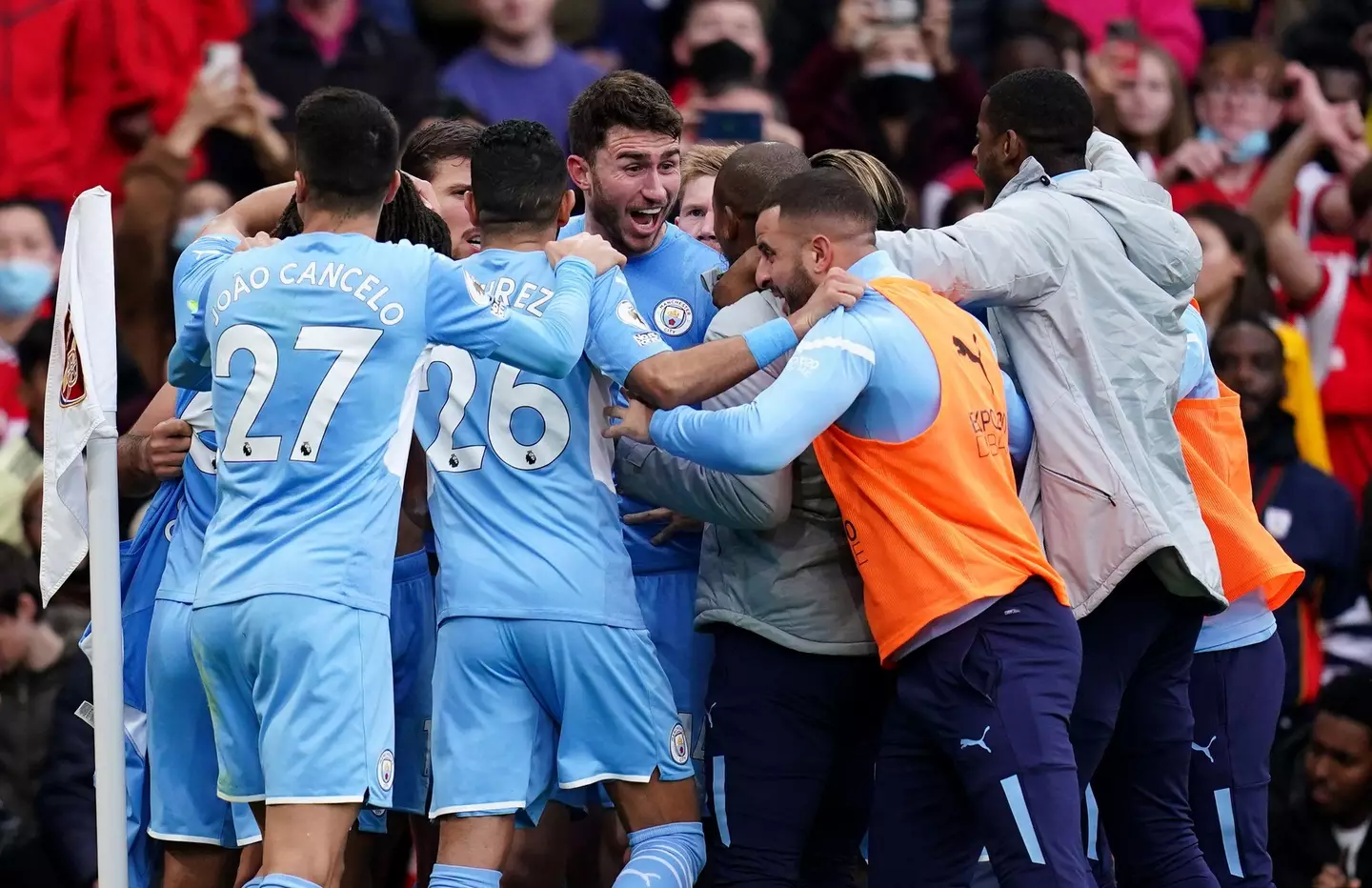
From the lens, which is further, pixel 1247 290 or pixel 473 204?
pixel 1247 290

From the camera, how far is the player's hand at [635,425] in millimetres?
5664

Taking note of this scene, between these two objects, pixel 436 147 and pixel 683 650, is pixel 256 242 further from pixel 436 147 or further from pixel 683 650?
pixel 683 650

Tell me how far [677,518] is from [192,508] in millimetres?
1473

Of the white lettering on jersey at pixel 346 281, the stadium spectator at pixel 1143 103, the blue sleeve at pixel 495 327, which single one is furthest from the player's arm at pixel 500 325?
the stadium spectator at pixel 1143 103

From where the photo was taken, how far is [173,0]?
1015 centimetres

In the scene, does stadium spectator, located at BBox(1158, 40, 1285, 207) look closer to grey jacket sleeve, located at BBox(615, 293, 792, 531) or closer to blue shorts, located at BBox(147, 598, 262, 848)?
grey jacket sleeve, located at BBox(615, 293, 792, 531)

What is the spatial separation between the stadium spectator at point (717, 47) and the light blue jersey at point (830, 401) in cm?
541

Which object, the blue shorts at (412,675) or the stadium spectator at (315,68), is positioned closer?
the blue shorts at (412,675)

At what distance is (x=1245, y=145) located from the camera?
11492 millimetres

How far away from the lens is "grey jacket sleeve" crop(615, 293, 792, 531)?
5773 mm

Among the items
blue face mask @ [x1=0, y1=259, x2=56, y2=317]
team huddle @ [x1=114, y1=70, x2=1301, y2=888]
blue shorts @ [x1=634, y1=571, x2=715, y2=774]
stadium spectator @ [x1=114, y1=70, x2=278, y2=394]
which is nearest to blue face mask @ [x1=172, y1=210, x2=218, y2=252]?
stadium spectator @ [x1=114, y1=70, x2=278, y2=394]

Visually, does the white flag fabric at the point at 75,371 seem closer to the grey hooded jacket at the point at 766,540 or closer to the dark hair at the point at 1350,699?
the grey hooded jacket at the point at 766,540

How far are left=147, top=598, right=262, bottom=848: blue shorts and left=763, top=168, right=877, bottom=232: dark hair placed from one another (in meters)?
2.06

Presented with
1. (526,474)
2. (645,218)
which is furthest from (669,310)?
(526,474)
